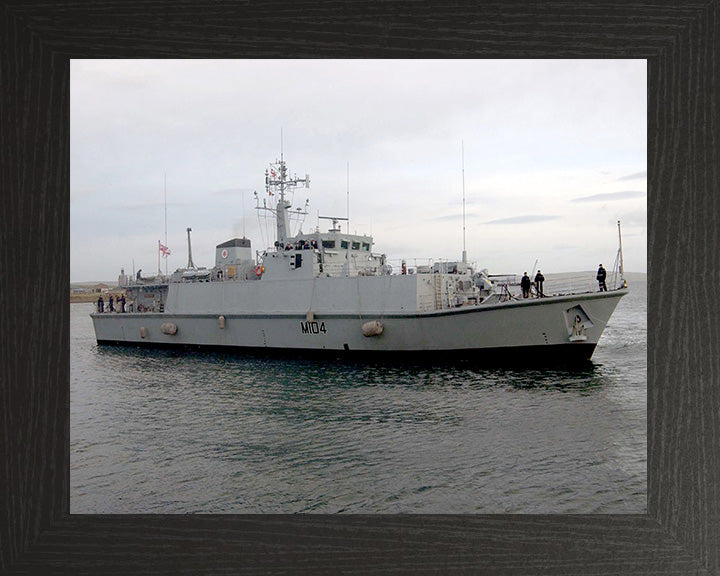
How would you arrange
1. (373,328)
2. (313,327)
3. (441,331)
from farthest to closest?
(313,327) < (373,328) < (441,331)

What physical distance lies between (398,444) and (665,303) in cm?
476

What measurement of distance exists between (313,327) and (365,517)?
31.8 ft

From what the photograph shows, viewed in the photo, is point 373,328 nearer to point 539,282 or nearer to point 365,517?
point 539,282

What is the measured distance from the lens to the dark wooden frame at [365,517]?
1580 mm

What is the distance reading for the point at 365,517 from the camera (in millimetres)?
1602

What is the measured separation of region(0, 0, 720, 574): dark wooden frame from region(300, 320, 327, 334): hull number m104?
9.53 metres

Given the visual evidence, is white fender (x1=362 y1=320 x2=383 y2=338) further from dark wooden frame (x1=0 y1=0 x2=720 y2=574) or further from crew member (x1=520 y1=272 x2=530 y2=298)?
dark wooden frame (x1=0 y1=0 x2=720 y2=574)

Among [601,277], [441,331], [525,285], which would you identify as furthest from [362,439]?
[601,277]

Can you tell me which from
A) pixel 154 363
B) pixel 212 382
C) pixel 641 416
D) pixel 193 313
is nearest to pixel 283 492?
pixel 641 416

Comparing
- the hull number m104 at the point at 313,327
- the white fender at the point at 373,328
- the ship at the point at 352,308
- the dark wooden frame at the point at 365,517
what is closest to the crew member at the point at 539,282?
the ship at the point at 352,308

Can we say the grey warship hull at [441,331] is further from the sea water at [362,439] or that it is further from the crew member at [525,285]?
the sea water at [362,439]

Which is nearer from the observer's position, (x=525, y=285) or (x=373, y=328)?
(x=525, y=285)

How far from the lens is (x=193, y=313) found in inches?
521

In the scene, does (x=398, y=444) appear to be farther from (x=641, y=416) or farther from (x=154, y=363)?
(x=154, y=363)
